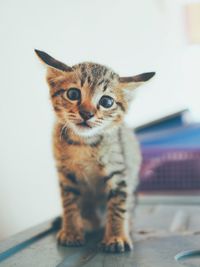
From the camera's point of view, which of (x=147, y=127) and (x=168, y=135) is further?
(x=147, y=127)

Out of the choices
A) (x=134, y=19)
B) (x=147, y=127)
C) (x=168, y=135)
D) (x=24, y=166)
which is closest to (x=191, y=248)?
(x=24, y=166)

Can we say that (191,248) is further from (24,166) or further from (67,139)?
(24,166)

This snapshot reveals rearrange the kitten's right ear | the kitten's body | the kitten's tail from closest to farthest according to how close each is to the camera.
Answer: the kitten's right ear
the kitten's body
the kitten's tail

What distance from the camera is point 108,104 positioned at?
2.02 feet

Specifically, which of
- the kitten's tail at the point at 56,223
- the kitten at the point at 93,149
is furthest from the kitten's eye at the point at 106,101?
the kitten's tail at the point at 56,223

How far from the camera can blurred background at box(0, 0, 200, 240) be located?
76cm

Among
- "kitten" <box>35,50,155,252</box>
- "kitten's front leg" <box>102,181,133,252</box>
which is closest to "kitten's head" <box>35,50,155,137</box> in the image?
"kitten" <box>35,50,155,252</box>

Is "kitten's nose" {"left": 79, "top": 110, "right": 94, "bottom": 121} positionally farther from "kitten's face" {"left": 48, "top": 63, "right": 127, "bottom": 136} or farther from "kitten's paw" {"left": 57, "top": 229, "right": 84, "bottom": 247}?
"kitten's paw" {"left": 57, "top": 229, "right": 84, "bottom": 247}

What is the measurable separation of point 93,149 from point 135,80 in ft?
0.45

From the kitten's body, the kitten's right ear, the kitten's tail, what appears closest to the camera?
the kitten's right ear

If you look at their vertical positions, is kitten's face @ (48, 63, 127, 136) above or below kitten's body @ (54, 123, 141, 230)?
above

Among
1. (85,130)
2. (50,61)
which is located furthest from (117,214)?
(50,61)

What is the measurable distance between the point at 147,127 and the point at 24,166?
70 cm

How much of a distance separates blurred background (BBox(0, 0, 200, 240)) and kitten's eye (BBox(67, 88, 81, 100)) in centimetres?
4
